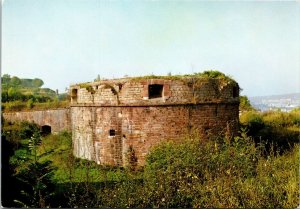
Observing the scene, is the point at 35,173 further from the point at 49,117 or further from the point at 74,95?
the point at 49,117

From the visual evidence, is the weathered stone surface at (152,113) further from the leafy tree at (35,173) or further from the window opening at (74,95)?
the leafy tree at (35,173)

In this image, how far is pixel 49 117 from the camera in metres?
21.0

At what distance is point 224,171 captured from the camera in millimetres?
7559

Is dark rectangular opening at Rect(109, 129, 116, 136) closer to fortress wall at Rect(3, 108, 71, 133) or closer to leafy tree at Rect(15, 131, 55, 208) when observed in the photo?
leafy tree at Rect(15, 131, 55, 208)

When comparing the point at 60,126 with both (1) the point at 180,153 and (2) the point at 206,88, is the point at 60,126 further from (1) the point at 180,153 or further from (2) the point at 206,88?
(1) the point at 180,153

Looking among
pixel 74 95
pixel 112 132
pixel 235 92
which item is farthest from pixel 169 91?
pixel 74 95

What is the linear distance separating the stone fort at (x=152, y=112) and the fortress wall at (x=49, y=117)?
8.51 metres

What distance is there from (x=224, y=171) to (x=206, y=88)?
13.8 ft

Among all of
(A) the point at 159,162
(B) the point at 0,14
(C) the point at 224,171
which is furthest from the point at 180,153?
(B) the point at 0,14

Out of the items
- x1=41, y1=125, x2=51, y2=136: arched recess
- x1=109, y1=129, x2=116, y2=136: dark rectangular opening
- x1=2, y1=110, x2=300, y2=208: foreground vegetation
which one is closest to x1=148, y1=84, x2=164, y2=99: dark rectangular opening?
x1=109, y1=129, x2=116, y2=136: dark rectangular opening

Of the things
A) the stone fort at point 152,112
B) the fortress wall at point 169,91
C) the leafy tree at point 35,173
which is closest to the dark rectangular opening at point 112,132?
the stone fort at point 152,112

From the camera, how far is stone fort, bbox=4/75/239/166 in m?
11.1

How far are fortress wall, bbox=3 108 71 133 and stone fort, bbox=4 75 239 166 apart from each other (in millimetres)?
8508

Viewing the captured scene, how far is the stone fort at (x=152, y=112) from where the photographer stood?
11070 millimetres
